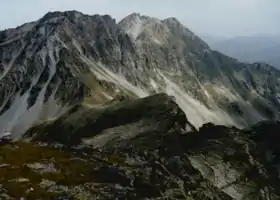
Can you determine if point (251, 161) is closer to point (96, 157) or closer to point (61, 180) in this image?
point (96, 157)

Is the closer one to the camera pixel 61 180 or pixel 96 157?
pixel 61 180

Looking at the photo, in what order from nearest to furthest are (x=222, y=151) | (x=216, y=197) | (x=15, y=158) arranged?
(x=216, y=197), (x=15, y=158), (x=222, y=151)

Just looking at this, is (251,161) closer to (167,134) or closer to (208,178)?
(208,178)

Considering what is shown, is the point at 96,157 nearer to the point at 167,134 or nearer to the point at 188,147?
the point at 188,147

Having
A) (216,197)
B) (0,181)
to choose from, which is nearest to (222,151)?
(216,197)

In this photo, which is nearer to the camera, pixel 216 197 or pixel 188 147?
pixel 216 197

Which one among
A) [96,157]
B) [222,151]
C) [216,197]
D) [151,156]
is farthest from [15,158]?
[222,151]

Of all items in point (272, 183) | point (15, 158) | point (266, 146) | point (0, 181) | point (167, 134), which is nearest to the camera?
point (0, 181)

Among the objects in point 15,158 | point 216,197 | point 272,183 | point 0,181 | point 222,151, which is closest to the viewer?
point 0,181

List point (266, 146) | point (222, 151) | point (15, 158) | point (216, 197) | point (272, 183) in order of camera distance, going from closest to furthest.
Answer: point (216, 197) < point (15, 158) < point (272, 183) < point (222, 151) < point (266, 146)
